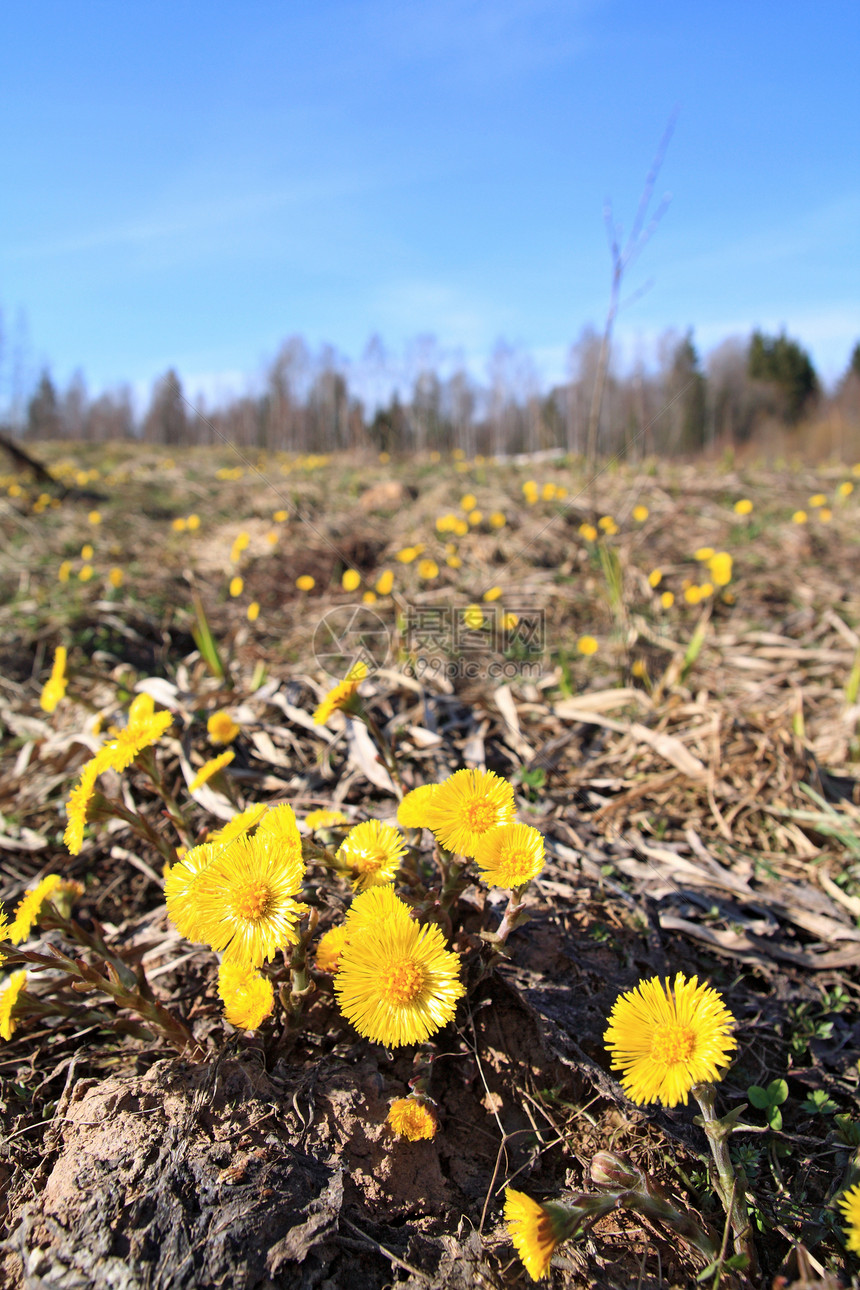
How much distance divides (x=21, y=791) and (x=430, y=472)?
23.1 feet

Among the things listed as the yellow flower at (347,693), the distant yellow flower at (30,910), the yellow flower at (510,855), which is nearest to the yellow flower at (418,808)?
the yellow flower at (510,855)

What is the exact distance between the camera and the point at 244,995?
1118 mm

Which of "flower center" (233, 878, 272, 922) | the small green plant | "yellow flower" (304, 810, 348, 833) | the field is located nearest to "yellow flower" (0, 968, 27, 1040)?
the field

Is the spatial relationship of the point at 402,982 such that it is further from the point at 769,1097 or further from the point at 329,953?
the point at 769,1097

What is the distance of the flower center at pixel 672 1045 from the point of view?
36.7 inches

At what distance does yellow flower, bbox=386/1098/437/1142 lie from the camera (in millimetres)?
1040

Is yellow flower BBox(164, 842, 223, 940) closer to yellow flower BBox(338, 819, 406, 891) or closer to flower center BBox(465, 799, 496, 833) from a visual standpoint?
yellow flower BBox(338, 819, 406, 891)

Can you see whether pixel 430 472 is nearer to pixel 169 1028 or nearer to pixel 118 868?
pixel 118 868

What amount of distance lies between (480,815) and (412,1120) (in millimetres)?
492

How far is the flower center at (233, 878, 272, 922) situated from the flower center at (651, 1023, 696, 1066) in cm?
62

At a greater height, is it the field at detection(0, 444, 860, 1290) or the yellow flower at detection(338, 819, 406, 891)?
the yellow flower at detection(338, 819, 406, 891)

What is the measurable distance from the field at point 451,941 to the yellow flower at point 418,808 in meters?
0.10

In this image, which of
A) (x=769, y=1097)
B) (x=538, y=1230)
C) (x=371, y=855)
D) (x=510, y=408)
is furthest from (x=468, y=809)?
(x=510, y=408)

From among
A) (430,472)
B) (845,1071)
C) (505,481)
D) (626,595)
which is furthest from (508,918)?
(430,472)
